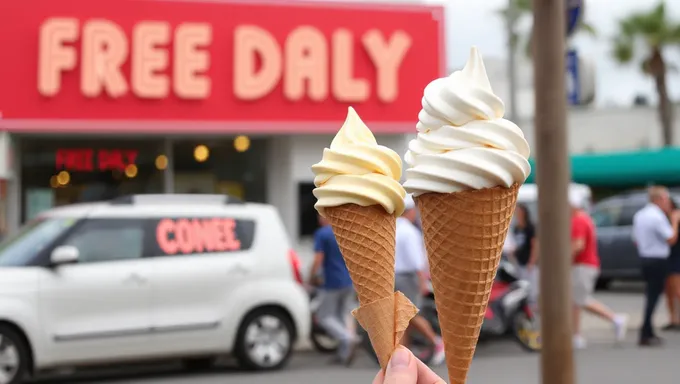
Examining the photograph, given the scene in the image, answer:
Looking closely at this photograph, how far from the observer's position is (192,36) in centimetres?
1742

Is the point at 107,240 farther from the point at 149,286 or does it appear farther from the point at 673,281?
the point at 673,281

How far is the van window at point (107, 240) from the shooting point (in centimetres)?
995

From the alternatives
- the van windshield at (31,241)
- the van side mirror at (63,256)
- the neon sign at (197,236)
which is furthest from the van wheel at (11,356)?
the neon sign at (197,236)

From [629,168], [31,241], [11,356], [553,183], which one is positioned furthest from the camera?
[629,168]

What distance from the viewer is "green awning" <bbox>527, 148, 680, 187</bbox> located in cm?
2317

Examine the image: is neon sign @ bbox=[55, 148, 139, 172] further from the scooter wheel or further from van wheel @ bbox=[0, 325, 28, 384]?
the scooter wheel

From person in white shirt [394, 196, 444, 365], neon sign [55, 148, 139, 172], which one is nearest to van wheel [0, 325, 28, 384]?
person in white shirt [394, 196, 444, 365]

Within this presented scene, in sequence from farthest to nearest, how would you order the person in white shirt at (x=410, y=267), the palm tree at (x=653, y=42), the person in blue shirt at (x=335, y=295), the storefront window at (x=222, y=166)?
the palm tree at (x=653, y=42), the storefront window at (x=222, y=166), the person in blue shirt at (x=335, y=295), the person in white shirt at (x=410, y=267)

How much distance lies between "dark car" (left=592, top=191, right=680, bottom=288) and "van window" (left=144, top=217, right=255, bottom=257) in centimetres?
1076

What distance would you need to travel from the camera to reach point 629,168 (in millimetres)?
24094

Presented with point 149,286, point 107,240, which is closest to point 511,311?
point 149,286

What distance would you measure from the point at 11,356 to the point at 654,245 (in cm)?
781

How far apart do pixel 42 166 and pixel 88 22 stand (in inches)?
107

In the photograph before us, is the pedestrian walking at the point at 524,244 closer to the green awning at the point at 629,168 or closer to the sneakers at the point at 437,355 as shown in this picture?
the sneakers at the point at 437,355
